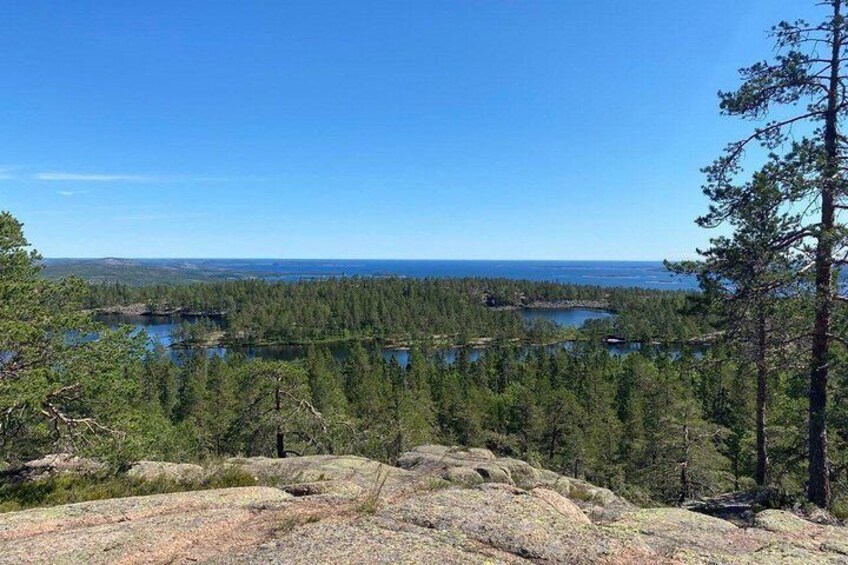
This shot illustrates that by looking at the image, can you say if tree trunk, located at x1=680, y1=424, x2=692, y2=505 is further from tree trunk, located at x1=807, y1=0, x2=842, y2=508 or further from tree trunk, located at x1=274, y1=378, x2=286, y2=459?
tree trunk, located at x1=274, y1=378, x2=286, y2=459

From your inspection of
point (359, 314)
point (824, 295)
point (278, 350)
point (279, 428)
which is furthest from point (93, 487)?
point (359, 314)

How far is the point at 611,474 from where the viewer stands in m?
36.2

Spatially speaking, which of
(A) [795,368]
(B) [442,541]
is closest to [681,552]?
(B) [442,541]

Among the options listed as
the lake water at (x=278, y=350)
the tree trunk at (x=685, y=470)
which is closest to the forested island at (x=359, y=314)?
the lake water at (x=278, y=350)

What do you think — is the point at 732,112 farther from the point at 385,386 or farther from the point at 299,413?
the point at 385,386

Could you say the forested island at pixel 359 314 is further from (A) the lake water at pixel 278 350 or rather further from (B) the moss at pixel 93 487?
(B) the moss at pixel 93 487

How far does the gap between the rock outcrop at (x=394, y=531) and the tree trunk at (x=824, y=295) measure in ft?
12.3

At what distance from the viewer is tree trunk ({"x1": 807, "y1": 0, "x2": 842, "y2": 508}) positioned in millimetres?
10230

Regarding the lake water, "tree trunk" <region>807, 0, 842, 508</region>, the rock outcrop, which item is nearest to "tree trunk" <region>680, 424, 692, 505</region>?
"tree trunk" <region>807, 0, 842, 508</region>

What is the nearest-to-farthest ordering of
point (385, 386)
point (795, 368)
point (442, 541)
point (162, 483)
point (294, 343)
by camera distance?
point (442, 541), point (162, 483), point (795, 368), point (385, 386), point (294, 343)

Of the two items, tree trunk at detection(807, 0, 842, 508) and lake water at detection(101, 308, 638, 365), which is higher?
tree trunk at detection(807, 0, 842, 508)

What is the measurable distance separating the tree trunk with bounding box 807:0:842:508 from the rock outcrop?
374cm

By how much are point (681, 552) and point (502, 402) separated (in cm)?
4738

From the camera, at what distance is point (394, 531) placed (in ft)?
21.4
